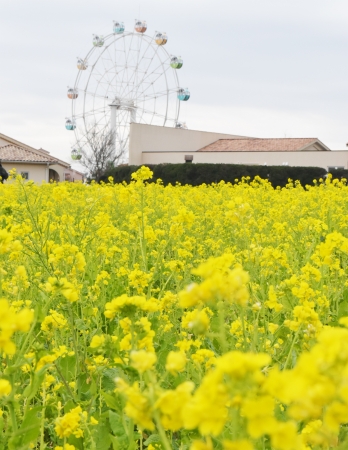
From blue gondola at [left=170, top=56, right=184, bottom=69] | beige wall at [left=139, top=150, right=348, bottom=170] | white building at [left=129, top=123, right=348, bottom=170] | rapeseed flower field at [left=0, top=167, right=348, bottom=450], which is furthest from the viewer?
blue gondola at [left=170, top=56, right=184, bottom=69]

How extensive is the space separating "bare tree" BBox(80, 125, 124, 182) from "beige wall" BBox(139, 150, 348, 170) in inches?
276

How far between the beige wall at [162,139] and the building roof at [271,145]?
1.36 meters

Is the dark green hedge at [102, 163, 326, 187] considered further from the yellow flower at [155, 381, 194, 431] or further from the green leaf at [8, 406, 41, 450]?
the yellow flower at [155, 381, 194, 431]

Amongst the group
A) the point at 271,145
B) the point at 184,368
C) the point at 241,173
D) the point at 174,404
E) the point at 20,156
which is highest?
the point at 271,145

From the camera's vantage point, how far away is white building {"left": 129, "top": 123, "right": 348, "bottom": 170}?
28453mm

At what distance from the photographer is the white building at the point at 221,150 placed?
93.4 feet

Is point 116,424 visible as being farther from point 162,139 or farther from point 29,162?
point 29,162

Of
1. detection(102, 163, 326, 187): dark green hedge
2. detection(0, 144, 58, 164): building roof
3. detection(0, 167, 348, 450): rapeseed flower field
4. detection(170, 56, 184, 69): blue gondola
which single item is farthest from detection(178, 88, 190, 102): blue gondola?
detection(0, 167, 348, 450): rapeseed flower field

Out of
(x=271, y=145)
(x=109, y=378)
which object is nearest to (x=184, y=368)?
(x=109, y=378)

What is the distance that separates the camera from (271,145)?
3347 cm

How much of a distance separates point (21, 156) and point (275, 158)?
618 inches

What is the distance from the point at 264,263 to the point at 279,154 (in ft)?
87.9

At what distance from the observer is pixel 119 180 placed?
77.2ft

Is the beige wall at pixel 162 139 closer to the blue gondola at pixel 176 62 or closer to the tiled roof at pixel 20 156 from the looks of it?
the blue gondola at pixel 176 62
